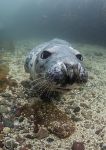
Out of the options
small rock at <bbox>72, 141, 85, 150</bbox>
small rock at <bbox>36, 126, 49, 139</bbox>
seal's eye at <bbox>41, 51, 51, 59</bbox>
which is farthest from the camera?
seal's eye at <bbox>41, 51, 51, 59</bbox>

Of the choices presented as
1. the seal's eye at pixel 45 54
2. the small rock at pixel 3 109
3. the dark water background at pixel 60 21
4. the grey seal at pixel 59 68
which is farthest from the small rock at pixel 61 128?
the dark water background at pixel 60 21

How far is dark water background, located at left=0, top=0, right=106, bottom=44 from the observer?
378 inches

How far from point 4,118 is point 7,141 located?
58 centimetres

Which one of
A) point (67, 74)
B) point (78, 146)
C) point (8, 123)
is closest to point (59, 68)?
point (67, 74)

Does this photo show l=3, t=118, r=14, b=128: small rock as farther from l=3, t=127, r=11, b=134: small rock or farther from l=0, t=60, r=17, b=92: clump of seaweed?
l=0, t=60, r=17, b=92: clump of seaweed

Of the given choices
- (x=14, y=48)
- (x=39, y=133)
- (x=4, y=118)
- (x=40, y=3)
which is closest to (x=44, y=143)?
(x=39, y=133)

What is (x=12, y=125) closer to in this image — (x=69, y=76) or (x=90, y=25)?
(x=69, y=76)

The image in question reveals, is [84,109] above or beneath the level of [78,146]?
above

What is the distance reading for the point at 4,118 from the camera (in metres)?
4.54

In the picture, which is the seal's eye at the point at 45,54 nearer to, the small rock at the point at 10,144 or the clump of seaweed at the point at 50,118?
the clump of seaweed at the point at 50,118

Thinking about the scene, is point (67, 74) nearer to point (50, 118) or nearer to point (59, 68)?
point (59, 68)

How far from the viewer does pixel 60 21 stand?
402 inches

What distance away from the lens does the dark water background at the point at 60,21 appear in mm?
9609

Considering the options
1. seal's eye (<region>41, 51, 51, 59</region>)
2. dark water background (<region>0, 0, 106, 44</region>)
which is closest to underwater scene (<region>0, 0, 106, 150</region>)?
seal's eye (<region>41, 51, 51, 59</region>)
